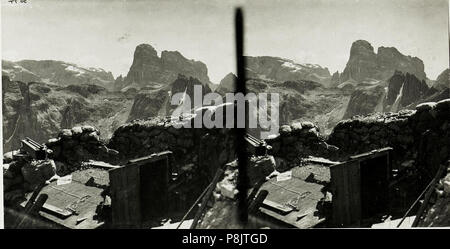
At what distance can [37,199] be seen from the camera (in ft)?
19.2

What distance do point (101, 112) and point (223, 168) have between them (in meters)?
1.97

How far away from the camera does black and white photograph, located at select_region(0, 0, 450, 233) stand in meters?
5.51

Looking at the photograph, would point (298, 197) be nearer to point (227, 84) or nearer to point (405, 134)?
point (405, 134)

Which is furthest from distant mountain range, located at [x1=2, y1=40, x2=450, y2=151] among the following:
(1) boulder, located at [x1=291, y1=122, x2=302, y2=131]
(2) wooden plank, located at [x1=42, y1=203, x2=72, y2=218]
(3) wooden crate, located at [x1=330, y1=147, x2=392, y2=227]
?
(2) wooden plank, located at [x1=42, y1=203, x2=72, y2=218]

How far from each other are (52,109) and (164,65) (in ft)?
5.76

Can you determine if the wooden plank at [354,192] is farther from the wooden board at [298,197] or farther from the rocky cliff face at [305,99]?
the rocky cliff face at [305,99]

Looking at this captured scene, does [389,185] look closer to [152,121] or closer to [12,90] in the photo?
[152,121]

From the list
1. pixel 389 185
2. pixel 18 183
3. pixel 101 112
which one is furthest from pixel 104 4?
pixel 389 185


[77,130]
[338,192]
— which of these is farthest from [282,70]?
[77,130]

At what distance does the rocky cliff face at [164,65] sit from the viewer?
5.88m

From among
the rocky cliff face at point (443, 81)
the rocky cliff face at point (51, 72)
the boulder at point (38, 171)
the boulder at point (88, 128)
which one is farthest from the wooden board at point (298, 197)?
the boulder at point (38, 171)

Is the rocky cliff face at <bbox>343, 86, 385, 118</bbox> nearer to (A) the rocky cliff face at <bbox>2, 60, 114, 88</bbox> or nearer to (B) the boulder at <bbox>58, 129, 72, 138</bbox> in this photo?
(A) the rocky cliff face at <bbox>2, 60, 114, 88</bbox>

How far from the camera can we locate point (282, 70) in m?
5.76
